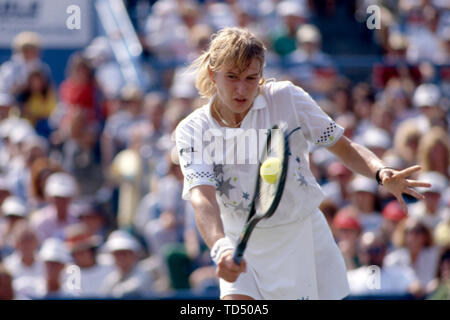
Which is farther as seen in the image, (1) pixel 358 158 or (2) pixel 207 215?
(1) pixel 358 158

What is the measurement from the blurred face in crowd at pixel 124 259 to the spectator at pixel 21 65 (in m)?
3.56

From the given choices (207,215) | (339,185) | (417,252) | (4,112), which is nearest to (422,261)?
(417,252)

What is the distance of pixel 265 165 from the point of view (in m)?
3.68

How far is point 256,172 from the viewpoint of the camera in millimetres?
4070

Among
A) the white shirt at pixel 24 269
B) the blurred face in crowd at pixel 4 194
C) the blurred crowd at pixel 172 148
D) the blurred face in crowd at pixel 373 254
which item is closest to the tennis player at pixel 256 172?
the blurred crowd at pixel 172 148

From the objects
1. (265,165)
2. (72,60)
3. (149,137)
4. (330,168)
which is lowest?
(265,165)

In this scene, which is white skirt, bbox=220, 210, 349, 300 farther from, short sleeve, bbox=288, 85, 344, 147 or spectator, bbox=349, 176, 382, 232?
spectator, bbox=349, 176, 382, 232

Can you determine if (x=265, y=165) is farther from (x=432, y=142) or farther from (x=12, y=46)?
(x=12, y=46)

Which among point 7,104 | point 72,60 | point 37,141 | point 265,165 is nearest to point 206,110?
point 265,165

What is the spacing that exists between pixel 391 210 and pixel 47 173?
11.1 ft

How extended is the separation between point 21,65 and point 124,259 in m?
3.90

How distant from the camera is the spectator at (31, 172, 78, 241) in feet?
27.5

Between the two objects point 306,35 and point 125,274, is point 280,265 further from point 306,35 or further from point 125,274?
point 306,35

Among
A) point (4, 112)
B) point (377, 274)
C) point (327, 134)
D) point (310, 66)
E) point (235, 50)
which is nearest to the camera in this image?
point (235, 50)
